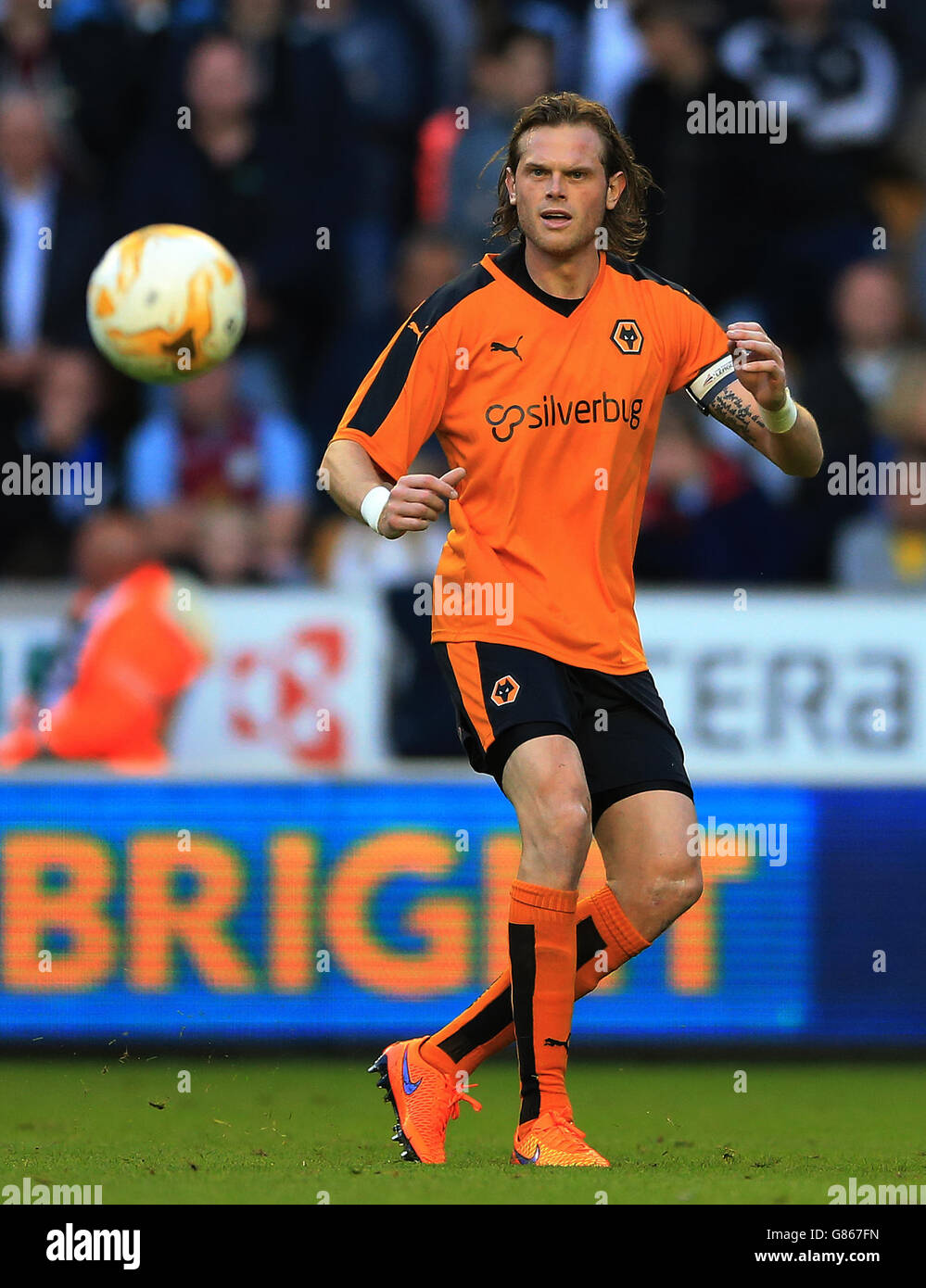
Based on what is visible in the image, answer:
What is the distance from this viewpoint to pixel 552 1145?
4430 mm

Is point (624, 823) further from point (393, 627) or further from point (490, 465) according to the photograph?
point (393, 627)

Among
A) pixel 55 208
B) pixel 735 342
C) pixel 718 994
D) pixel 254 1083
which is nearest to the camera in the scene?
pixel 735 342

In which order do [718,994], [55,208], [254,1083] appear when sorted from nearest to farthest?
[254,1083] → [718,994] → [55,208]

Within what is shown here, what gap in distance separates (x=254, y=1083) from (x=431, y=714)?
1.56 m

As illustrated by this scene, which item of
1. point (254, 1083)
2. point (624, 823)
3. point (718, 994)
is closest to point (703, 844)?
point (718, 994)

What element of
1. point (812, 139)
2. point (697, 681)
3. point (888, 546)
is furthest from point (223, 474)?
point (812, 139)

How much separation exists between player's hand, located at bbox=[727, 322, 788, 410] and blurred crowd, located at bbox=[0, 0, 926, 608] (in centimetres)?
376

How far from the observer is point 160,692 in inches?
296

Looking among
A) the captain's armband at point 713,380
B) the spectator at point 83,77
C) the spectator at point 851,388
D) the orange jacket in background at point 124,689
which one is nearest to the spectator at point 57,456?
the spectator at point 83,77

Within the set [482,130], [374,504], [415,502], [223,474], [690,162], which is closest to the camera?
[415,502]

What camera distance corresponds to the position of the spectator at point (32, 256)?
9086 millimetres

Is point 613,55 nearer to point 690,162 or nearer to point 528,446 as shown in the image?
point 690,162

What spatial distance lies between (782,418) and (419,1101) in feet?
5.88

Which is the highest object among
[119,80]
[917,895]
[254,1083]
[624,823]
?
[119,80]
